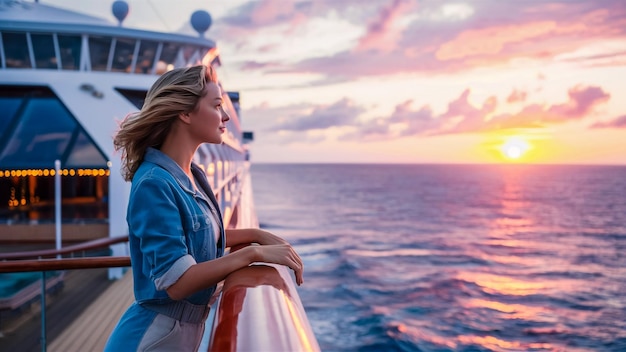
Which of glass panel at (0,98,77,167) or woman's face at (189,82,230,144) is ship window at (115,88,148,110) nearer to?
glass panel at (0,98,77,167)

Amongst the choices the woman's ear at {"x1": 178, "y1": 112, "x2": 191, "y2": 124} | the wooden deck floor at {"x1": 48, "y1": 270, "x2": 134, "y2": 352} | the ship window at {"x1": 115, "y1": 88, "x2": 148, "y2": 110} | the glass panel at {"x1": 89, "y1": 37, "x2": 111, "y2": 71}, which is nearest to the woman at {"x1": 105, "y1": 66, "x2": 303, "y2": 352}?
the woman's ear at {"x1": 178, "y1": 112, "x2": 191, "y2": 124}

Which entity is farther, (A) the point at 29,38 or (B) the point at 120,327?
(A) the point at 29,38

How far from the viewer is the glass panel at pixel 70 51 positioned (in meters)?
11.5

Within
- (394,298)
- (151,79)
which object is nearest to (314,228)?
(394,298)

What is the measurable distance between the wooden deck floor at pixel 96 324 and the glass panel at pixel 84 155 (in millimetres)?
3217

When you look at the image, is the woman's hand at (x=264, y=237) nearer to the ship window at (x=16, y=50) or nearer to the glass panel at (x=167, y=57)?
the glass panel at (x=167, y=57)

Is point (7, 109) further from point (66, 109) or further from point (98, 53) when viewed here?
point (98, 53)

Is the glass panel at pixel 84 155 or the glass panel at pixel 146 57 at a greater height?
the glass panel at pixel 146 57

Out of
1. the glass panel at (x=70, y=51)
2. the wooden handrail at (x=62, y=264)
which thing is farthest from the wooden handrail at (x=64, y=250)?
the glass panel at (x=70, y=51)

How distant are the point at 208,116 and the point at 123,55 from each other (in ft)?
35.3

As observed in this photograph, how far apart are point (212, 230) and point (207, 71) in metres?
0.54

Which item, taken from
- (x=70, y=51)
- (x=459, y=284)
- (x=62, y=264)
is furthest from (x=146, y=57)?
(x=459, y=284)

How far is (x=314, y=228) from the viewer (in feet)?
122

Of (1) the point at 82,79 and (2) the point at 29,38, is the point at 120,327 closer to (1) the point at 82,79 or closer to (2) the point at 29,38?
(1) the point at 82,79
